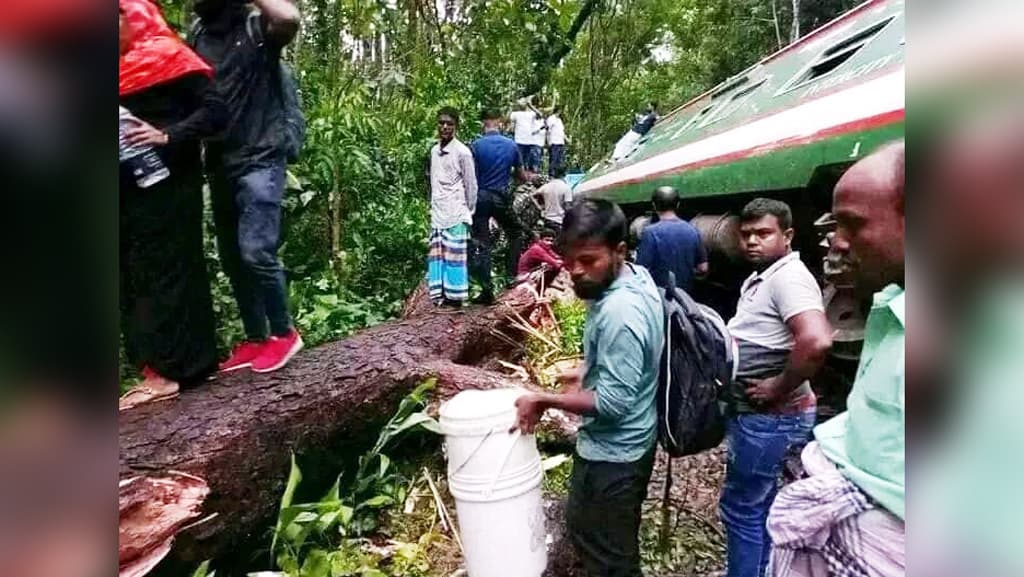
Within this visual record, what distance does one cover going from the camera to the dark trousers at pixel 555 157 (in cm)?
770

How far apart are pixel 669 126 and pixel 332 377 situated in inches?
166

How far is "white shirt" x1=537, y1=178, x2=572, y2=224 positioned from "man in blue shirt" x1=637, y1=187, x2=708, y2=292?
1990 millimetres

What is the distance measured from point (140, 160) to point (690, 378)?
172 centimetres

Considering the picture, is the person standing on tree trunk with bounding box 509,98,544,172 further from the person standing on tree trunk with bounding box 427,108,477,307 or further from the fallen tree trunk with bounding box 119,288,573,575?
the fallen tree trunk with bounding box 119,288,573,575

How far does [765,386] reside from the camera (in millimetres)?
2109

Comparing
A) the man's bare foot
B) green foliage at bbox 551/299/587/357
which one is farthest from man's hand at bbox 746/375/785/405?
green foliage at bbox 551/299/587/357

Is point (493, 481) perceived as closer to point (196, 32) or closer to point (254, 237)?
point (254, 237)

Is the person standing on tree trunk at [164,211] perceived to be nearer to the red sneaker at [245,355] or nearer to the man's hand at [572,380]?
the red sneaker at [245,355]

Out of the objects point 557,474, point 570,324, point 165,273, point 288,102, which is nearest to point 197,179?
point 165,273

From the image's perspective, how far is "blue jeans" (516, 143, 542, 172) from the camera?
7.17 m

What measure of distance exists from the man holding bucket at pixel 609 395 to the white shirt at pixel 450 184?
2.23 m
